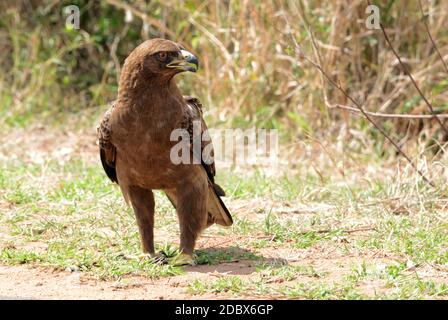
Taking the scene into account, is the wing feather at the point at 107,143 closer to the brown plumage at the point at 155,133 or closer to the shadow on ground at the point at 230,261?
the brown plumage at the point at 155,133

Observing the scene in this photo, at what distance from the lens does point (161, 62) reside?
5.08 m

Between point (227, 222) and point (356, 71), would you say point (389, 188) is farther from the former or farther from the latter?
point (356, 71)

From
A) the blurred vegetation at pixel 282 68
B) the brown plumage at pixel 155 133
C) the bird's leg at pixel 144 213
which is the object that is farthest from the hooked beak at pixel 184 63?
the blurred vegetation at pixel 282 68

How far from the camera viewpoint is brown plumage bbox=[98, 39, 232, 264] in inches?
197

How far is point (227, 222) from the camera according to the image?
584cm

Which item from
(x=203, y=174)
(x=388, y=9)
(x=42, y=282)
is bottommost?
(x=42, y=282)

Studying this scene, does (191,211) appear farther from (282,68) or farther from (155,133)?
(282,68)

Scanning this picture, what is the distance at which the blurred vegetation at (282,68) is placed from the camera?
8656 mm

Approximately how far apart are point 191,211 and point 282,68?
4.12 metres

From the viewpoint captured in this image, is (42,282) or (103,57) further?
(103,57)

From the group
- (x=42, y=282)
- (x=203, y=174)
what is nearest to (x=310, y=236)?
(x=203, y=174)

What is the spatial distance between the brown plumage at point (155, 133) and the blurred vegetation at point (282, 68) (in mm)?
2844

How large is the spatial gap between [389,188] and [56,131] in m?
4.32

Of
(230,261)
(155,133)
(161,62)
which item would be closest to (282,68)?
(230,261)
